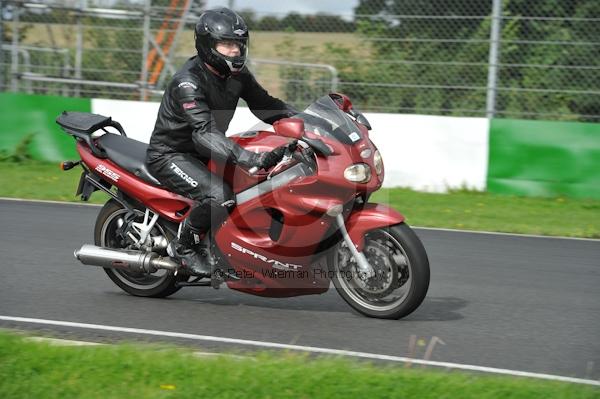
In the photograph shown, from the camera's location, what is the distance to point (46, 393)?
4.40 meters

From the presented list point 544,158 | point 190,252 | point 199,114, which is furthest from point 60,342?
point 544,158

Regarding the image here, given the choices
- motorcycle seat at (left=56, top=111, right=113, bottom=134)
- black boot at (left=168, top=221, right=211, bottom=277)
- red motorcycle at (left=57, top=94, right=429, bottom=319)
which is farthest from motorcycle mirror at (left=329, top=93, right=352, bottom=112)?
motorcycle seat at (left=56, top=111, right=113, bottom=134)

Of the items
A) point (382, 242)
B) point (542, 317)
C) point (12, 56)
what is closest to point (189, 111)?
point (382, 242)

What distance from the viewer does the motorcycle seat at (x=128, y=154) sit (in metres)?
6.53

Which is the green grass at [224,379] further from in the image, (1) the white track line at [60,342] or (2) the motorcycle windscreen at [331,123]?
(2) the motorcycle windscreen at [331,123]

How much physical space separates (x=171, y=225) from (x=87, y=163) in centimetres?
77

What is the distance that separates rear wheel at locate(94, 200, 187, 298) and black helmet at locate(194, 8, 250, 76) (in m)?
1.24

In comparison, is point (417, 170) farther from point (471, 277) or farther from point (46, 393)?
point (46, 393)

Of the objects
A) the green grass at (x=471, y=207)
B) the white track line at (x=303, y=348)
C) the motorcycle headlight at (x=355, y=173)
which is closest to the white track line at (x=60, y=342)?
the white track line at (x=303, y=348)

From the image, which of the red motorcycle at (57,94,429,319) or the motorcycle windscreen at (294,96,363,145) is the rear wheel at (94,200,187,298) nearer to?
the red motorcycle at (57,94,429,319)

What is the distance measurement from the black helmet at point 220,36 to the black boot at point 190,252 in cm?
106

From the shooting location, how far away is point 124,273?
6871 millimetres

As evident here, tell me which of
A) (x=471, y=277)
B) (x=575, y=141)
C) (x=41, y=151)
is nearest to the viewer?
(x=471, y=277)

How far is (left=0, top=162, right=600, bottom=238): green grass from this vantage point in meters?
10.6
